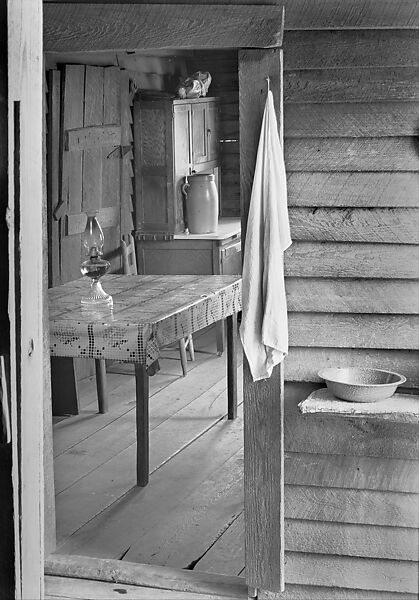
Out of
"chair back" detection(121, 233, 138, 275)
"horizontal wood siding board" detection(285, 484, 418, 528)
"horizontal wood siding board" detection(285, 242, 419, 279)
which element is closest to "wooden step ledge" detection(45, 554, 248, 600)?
"horizontal wood siding board" detection(285, 484, 418, 528)

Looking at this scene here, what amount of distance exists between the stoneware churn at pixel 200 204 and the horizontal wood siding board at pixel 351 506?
436cm

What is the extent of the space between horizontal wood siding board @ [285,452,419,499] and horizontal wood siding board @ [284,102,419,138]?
1160 millimetres

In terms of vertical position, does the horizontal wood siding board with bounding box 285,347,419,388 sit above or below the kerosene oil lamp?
below

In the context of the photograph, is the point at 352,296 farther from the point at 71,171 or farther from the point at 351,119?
the point at 71,171

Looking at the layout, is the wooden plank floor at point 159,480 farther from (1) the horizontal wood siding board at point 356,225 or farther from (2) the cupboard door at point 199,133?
(2) the cupboard door at point 199,133

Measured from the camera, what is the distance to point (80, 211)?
674cm

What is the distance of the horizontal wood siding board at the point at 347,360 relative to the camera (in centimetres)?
352

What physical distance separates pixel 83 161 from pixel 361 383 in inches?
149

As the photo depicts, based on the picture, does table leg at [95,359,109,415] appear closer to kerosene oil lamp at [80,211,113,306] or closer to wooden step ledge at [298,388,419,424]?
kerosene oil lamp at [80,211,113,306]

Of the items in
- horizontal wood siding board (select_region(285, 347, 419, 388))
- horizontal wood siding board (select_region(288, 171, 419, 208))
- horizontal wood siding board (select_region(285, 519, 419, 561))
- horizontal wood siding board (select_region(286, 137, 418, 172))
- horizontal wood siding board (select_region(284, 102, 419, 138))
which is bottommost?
horizontal wood siding board (select_region(285, 519, 419, 561))

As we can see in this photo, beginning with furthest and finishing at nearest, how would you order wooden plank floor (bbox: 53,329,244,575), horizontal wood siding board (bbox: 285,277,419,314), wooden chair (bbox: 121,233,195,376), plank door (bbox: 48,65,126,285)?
wooden chair (bbox: 121,233,195,376)
plank door (bbox: 48,65,126,285)
wooden plank floor (bbox: 53,329,244,575)
horizontal wood siding board (bbox: 285,277,419,314)

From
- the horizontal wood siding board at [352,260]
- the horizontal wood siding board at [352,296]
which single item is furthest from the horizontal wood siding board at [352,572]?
the horizontal wood siding board at [352,260]

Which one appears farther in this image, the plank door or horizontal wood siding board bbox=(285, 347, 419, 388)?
the plank door

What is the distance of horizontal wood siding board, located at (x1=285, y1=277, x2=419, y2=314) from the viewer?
3.46 meters
